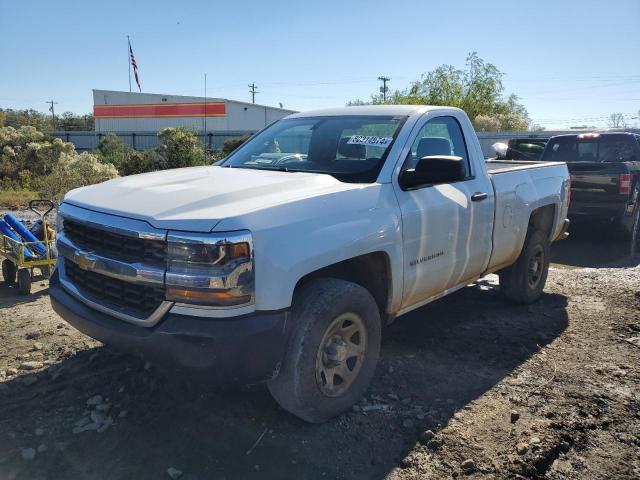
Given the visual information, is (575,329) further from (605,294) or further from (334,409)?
(334,409)

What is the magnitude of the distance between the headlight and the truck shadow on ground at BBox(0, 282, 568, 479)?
935mm

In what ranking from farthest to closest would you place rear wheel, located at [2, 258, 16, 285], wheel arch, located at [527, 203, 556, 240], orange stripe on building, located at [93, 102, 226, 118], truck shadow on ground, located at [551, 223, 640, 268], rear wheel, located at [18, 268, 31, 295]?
1. orange stripe on building, located at [93, 102, 226, 118]
2. truck shadow on ground, located at [551, 223, 640, 268]
3. rear wheel, located at [2, 258, 16, 285]
4. rear wheel, located at [18, 268, 31, 295]
5. wheel arch, located at [527, 203, 556, 240]

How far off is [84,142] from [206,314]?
114 feet

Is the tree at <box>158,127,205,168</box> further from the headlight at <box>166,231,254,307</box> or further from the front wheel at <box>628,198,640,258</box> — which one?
the headlight at <box>166,231,254,307</box>

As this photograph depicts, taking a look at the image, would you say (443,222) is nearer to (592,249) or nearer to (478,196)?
(478,196)

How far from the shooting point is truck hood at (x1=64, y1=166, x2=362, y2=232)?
9.02ft

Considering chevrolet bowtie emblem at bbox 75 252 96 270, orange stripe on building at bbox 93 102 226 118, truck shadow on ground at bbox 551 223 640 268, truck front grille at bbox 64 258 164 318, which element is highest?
orange stripe on building at bbox 93 102 226 118

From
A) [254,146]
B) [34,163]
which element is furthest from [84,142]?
[254,146]

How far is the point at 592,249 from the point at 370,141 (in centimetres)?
694

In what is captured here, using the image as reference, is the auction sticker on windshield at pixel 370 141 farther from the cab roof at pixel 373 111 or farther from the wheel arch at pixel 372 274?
the wheel arch at pixel 372 274

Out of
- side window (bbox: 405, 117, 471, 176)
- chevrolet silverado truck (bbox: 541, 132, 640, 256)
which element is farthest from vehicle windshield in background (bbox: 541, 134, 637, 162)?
side window (bbox: 405, 117, 471, 176)

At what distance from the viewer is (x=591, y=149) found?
10203mm

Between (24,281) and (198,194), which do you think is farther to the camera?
(24,281)

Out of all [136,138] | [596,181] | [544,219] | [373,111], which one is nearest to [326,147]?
[373,111]
